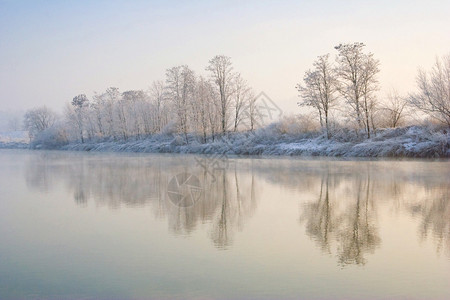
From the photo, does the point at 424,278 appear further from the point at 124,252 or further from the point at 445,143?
the point at 445,143

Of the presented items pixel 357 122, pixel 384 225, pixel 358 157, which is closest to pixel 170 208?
pixel 384 225

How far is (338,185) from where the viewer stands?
13328mm

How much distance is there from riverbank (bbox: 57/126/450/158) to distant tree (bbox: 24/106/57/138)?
44263 millimetres

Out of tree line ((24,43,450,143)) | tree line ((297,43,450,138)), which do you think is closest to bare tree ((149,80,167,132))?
tree line ((24,43,450,143))

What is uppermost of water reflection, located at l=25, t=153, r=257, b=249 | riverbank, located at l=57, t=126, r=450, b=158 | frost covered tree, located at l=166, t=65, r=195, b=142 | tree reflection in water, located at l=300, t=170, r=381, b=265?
frost covered tree, located at l=166, t=65, r=195, b=142

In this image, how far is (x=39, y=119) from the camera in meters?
81.9

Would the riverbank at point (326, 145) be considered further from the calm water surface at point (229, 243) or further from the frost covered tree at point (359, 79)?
the calm water surface at point (229, 243)

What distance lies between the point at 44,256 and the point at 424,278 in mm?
4833

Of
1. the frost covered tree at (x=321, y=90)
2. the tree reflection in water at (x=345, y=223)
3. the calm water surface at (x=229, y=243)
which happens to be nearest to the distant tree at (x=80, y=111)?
the frost covered tree at (x=321, y=90)

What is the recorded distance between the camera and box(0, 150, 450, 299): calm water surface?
4664mm

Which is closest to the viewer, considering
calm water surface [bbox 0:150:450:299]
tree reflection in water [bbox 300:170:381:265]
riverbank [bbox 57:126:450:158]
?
calm water surface [bbox 0:150:450:299]

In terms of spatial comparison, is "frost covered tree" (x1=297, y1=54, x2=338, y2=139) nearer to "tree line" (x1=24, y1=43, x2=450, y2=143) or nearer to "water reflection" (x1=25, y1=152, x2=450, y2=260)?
"tree line" (x1=24, y1=43, x2=450, y2=143)

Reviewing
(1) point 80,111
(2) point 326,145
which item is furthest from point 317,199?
(1) point 80,111

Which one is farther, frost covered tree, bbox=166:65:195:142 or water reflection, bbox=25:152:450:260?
frost covered tree, bbox=166:65:195:142
